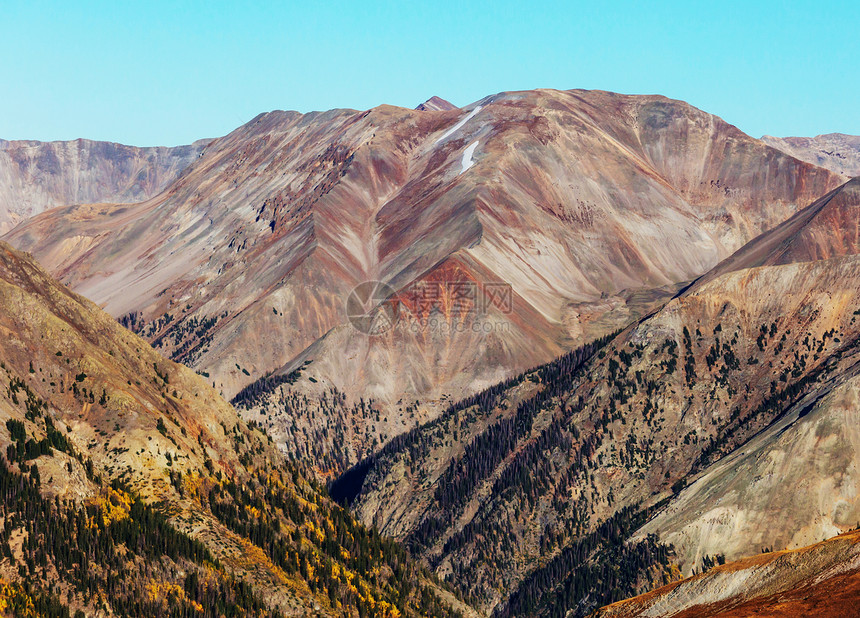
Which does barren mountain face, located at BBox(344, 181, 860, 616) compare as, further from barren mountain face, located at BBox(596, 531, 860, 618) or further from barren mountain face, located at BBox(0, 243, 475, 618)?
barren mountain face, located at BBox(596, 531, 860, 618)

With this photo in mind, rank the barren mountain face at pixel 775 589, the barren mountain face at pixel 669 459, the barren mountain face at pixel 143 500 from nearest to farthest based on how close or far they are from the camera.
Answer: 1. the barren mountain face at pixel 775 589
2. the barren mountain face at pixel 143 500
3. the barren mountain face at pixel 669 459

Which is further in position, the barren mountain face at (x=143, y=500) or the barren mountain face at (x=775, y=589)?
the barren mountain face at (x=143, y=500)

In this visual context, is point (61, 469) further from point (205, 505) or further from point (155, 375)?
point (155, 375)

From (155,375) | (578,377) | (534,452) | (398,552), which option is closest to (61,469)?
(155,375)

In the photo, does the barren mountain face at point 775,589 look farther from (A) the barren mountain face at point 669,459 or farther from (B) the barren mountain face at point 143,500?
(A) the barren mountain face at point 669,459

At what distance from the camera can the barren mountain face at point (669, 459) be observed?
5595 inches

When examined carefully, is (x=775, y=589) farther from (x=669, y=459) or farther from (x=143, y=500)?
(x=669, y=459)

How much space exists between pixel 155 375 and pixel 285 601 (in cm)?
3987

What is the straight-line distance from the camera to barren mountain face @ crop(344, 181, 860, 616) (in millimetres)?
142125

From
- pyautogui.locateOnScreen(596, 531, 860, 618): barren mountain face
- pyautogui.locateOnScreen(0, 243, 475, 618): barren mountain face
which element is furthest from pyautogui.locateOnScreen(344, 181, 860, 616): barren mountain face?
pyautogui.locateOnScreen(596, 531, 860, 618): barren mountain face

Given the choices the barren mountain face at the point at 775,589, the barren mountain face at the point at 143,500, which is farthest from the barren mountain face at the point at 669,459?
the barren mountain face at the point at 775,589

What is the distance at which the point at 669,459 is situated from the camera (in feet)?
561

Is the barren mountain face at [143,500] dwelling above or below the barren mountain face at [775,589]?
above

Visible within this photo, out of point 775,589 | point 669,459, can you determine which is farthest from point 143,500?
point 669,459
